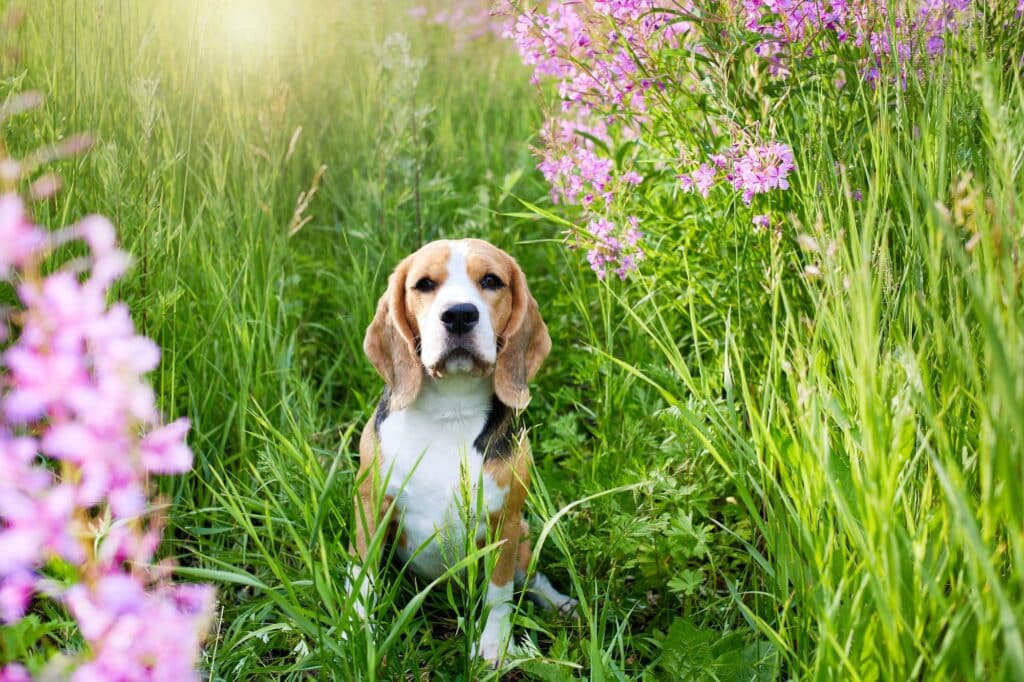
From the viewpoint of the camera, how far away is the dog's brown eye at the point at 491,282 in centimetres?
298

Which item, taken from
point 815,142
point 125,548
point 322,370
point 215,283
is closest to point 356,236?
point 322,370

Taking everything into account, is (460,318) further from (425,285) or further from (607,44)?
(607,44)

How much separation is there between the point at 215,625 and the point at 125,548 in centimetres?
166

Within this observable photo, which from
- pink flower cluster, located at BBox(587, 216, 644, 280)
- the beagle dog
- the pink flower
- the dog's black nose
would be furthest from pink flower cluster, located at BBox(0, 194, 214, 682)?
pink flower cluster, located at BBox(587, 216, 644, 280)

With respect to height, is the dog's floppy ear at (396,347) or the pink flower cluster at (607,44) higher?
the pink flower cluster at (607,44)

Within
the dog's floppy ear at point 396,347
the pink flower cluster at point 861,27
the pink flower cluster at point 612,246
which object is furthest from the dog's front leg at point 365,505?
the pink flower cluster at point 861,27

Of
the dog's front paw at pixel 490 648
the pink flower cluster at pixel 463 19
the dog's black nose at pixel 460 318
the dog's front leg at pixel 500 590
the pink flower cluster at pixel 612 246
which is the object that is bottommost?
the dog's front paw at pixel 490 648

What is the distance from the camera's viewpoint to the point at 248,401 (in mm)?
3293

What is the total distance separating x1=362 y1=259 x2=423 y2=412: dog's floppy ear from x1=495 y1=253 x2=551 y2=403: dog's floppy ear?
283 millimetres

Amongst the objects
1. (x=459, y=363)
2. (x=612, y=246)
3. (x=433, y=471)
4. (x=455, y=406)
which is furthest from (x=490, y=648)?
(x=612, y=246)

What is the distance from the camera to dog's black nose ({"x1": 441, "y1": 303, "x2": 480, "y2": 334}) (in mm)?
2785

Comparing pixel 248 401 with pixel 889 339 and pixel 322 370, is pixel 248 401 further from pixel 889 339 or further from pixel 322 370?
pixel 889 339

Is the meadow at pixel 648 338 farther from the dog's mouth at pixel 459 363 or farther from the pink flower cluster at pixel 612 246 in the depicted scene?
the dog's mouth at pixel 459 363

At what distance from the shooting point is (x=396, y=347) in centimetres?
299
